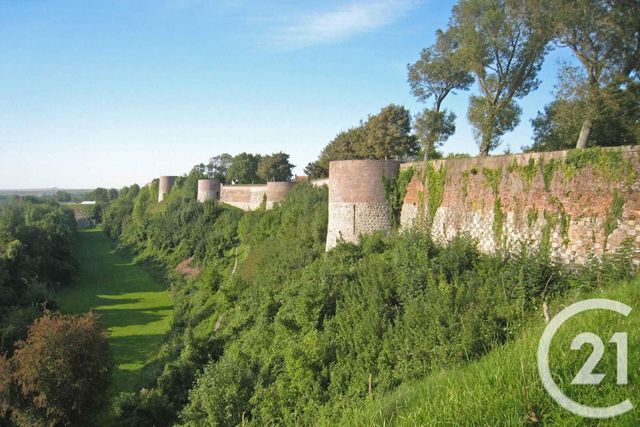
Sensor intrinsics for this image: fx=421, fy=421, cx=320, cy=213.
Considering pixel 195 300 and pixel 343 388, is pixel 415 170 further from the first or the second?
pixel 195 300

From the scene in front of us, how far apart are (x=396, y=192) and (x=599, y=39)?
8410 mm

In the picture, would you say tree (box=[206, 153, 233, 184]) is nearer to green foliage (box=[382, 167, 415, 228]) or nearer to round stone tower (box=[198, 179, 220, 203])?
round stone tower (box=[198, 179, 220, 203])

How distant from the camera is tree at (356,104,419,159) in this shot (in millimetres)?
29266

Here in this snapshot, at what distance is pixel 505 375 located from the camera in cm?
476

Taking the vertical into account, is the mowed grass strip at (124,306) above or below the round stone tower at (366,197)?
below

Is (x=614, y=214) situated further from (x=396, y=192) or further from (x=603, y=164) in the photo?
(x=396, y=192)

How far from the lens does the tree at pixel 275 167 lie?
5225 centimetres

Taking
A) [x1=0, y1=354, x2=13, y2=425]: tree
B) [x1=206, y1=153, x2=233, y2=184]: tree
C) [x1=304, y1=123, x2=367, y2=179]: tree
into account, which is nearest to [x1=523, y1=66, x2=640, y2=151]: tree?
[x1=304, y1=123, x2=367, y2=179]: tree

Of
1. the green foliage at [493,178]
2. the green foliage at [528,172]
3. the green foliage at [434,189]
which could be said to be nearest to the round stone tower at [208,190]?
the green foliage at [434,189]

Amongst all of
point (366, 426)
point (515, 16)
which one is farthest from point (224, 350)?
point (515, 16)

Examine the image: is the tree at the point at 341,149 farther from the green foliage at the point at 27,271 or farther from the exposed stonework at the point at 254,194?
the green foliage at the point at 27,271

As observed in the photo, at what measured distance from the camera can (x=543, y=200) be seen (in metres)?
11.1

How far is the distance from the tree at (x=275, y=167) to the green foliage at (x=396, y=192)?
36139 mm

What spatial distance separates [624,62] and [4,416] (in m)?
23.1
